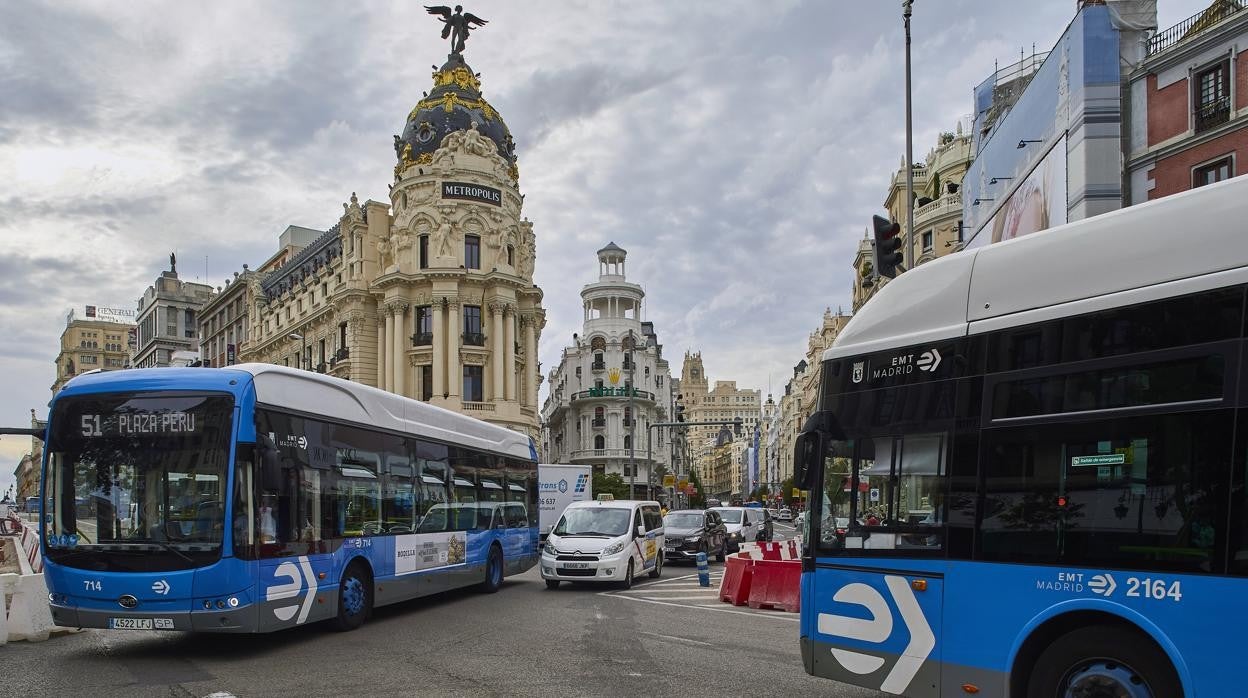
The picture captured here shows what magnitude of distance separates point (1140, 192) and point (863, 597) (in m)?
26.2

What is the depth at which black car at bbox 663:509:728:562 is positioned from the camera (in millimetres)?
25250

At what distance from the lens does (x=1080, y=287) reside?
6.33m

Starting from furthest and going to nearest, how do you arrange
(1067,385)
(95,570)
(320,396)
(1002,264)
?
(320,396) → (95,570) → (1002,264) → (1067,385)

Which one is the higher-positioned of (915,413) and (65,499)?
(915,413)

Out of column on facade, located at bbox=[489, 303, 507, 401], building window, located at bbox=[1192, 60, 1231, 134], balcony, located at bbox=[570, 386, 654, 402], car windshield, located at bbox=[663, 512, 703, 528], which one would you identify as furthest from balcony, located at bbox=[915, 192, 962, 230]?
balcony, located at bbox=[570, 386, 654, 402]

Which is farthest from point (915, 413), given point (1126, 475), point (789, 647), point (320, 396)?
point (320, 396)

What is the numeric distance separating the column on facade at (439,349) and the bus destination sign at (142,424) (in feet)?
154

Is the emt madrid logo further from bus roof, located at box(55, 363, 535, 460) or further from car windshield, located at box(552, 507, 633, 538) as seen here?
car windshield, located at box(552, 507, 633, 538)

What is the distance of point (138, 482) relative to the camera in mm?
10312

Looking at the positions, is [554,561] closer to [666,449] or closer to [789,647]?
[789,647]

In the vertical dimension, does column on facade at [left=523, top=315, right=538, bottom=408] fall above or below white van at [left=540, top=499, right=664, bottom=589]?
above

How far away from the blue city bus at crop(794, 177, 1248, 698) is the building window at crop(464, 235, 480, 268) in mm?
52002

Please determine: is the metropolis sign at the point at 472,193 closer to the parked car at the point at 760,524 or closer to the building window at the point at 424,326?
the building window at the point at 424,326

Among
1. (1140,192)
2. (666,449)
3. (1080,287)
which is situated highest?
(1140,192)
